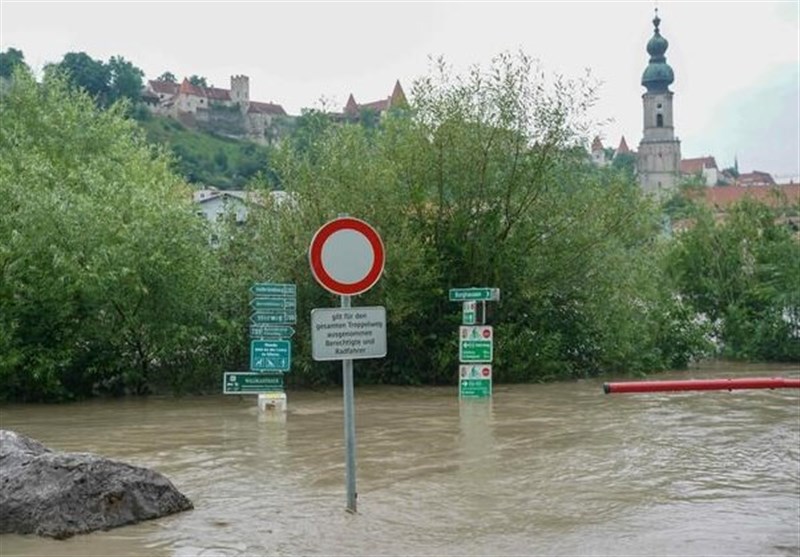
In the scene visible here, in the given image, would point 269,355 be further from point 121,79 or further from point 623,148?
point 623,148

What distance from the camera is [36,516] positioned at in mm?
8031

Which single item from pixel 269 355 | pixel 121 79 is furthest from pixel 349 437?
pixel 121 79

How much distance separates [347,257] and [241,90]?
15838 cm

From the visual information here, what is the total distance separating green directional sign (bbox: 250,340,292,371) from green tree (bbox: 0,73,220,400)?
3.73 meters

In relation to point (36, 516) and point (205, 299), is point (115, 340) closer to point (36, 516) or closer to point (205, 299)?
point (205, 299)

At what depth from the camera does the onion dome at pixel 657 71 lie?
136 metres

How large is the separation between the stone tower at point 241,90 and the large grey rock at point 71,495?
156091 millimetres

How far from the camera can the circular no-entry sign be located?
8719 millimetres

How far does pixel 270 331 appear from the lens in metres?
17.2

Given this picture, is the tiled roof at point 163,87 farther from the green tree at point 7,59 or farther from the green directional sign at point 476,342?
the green directional sign at point 476,342

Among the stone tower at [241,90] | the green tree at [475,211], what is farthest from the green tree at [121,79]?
the green tree at [475,211]

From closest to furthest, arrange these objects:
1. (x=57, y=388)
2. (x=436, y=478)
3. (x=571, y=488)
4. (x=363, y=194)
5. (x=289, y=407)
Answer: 1. (x=571, y=488)
2. (x=436, y=478)
3. (x=289, y=407)
4. (x=57, y=388)
5. (x=363, y=194)

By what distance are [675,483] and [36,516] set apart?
608 centimetres

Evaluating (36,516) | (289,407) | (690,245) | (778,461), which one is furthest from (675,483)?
(690,245)
